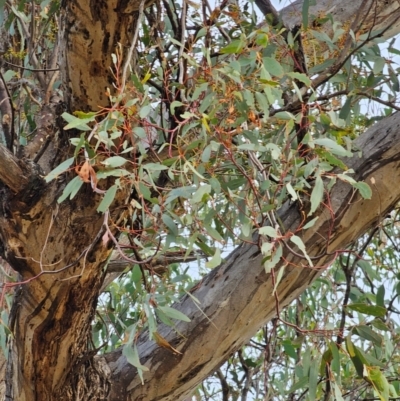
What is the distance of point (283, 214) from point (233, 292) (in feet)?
0.61

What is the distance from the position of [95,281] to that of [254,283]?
0.32 m

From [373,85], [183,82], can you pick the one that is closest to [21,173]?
[183,82]

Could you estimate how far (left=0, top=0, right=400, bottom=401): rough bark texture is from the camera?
1328 millimetres

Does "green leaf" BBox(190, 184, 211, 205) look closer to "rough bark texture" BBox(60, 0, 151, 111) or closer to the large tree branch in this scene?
"rough bark texture" BBox(60, 0, 151, 111)

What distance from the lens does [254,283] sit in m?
1.38

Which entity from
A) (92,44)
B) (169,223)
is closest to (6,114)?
(92,44)

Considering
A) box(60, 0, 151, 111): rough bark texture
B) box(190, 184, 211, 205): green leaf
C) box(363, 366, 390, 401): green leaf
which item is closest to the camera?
box(190, 184, 211, 205): green leaf

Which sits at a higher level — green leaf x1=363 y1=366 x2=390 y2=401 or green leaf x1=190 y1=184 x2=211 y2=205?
green leaf x1=190 y1=184 x2=211 y2=205

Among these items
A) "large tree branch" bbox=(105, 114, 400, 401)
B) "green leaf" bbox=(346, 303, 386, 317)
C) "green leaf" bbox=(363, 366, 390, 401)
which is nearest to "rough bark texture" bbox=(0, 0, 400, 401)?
"large tree branch" bbox=(105, 114, 400, 401)

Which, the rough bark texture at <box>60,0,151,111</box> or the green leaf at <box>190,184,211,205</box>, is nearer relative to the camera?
the green leaf at <box>190,184,211,205</box>

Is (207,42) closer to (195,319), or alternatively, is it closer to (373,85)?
(373,85)

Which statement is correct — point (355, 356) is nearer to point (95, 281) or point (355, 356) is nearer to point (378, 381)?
point (378, 381)

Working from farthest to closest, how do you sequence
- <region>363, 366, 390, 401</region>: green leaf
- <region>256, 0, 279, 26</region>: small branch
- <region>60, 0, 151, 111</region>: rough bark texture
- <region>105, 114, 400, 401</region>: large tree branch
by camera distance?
<region>256, 0, 279, 26</region>: small branch → <region>105, 114, 400, 401</region>: large tree branch → <region>363, 366, 390, 401</region>: green leaf → <region>60, 0, 151, 111</region>: rough bark texture

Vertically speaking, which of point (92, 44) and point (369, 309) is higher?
point (92, 44)
